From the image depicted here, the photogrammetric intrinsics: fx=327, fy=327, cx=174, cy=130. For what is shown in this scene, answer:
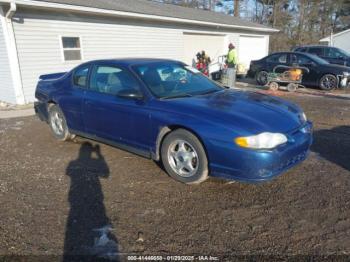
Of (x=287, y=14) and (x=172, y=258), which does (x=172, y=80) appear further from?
(x=287, y=14)

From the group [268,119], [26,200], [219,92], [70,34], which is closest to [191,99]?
[219,92]

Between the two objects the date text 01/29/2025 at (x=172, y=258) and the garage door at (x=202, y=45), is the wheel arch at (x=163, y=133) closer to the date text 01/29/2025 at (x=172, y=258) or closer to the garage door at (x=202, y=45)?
the date text 01/29/2025 at (x=172, y=258)

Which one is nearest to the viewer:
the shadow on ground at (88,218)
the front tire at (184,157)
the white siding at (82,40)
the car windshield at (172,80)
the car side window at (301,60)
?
the shadow on ground at (88,218)

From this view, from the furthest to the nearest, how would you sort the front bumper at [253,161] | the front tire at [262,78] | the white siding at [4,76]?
the front tire at [262,78] < the white siding at [4,76] < the front bumper at [253,161]

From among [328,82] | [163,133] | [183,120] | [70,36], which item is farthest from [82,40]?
[328,82]

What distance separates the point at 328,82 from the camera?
12516 millimetres

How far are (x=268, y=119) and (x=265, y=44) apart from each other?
2157 centimetres

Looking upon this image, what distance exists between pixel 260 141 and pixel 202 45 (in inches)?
584

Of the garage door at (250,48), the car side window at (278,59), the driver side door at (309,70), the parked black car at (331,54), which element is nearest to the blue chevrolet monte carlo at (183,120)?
the driver side door at (309,70)

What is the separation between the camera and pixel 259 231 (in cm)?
306

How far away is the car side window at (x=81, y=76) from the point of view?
531cm

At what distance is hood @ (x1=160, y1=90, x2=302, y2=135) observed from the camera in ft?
11.8

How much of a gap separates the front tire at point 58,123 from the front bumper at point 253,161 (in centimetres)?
322

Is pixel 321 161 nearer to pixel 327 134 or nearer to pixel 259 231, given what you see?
pixel 327 134
